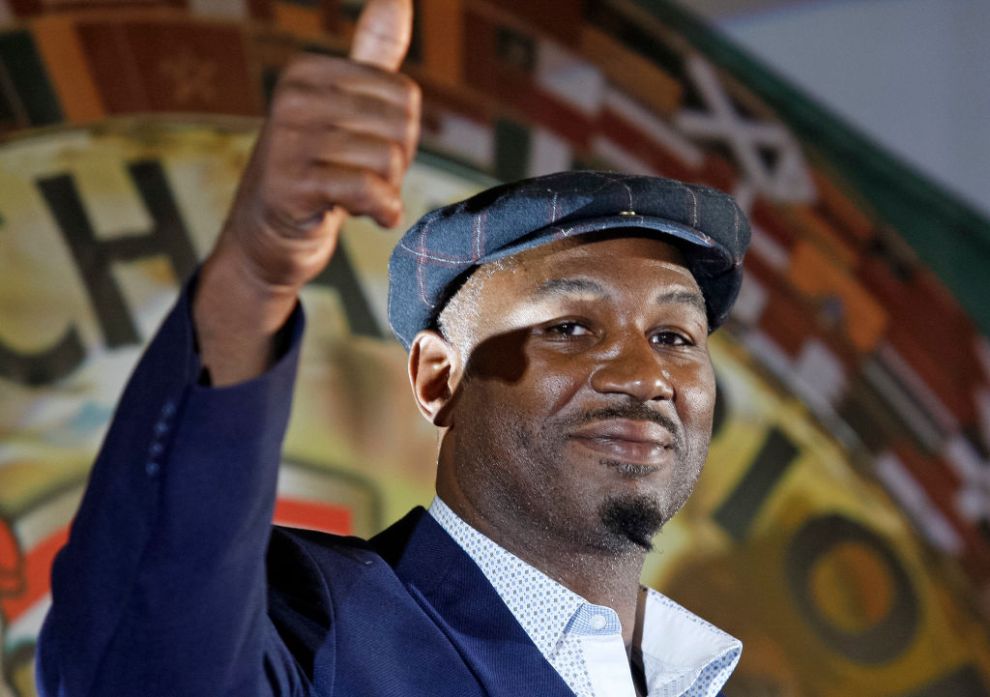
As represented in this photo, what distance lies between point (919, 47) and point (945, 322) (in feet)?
2.23

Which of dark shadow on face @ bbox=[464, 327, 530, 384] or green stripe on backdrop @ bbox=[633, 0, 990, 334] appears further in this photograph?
green stripe on backdrop @ bbox=[633, 0, 990, 334]

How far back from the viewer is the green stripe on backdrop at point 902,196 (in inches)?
115

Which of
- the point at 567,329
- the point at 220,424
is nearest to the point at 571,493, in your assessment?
the point at 567,329

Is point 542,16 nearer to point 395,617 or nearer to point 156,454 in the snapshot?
point 395,617

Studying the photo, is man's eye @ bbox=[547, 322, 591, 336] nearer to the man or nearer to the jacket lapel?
the man

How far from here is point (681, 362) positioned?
139cm

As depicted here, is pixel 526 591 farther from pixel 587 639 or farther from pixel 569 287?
pixel 569 287

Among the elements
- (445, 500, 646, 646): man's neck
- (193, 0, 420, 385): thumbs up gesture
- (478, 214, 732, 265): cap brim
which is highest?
(193, 0, 420, 385): thumbs up gesture

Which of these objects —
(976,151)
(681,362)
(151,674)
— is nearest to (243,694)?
(151,674)

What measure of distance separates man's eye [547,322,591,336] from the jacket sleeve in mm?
547

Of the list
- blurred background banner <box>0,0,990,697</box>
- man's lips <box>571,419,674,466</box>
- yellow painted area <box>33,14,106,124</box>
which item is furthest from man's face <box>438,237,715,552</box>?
yellow painted area <box>33,14,106,124</box>

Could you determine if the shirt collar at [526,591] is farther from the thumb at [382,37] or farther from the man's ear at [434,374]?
the thumb at [382,37]

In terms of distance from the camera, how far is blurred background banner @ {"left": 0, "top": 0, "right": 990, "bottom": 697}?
231 cm

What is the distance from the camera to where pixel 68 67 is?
91.3 inches
